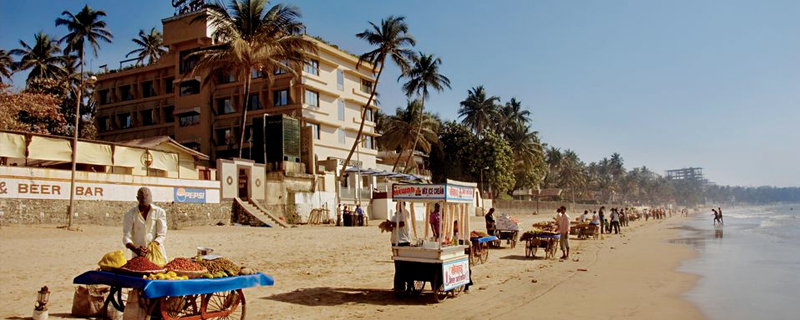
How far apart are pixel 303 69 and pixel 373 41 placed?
582 centimetres

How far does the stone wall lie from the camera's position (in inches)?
841

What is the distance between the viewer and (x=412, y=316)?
942 centimetres

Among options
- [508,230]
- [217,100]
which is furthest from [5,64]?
[508,230]

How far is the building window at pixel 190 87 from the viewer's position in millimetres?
47156

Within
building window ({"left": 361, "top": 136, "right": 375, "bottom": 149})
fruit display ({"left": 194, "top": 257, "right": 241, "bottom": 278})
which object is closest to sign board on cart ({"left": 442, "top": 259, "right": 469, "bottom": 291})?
fruit display ({"left": 194, "top": 257, "right": 241, "bottom": 278})

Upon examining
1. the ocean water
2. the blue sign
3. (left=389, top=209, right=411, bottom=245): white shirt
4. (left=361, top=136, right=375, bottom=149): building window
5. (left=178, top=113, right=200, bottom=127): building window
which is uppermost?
(left=178, top=113, right=200, bottom=127): building window

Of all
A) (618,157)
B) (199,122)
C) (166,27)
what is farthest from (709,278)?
(618,157)

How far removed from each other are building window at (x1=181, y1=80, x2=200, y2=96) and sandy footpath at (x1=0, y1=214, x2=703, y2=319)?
2623 cm

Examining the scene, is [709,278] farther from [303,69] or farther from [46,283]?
[303,69]

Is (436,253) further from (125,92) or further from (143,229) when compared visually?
(125,92)

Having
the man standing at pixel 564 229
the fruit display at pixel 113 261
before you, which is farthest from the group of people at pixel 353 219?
the fruit display at pixel 113 261

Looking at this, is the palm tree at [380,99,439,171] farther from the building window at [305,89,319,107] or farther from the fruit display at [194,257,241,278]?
the fruit display at [194,257,241,278]

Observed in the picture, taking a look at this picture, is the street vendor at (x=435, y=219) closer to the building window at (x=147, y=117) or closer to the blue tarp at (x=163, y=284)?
the blue tarp at (x=163, y=284)

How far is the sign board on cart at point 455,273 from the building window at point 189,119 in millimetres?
40469
